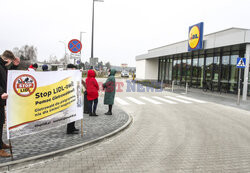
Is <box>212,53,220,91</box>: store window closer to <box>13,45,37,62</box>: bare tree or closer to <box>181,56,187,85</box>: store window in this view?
<box>181,56,187,85</box>: store window

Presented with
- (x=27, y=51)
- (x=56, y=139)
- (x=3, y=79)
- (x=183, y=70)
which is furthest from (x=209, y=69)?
(x=27, y=51)

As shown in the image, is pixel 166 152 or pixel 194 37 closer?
pixel 166 152

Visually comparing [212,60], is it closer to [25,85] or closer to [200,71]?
[200,71]

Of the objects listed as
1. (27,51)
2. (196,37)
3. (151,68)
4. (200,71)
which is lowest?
(200,71)

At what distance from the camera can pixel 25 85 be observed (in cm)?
382

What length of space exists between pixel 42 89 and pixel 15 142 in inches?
61.5

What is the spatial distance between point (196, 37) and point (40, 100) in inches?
665

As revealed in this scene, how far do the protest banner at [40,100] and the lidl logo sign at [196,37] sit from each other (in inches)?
595

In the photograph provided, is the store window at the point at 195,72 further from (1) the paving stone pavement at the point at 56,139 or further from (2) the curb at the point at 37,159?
(2) the curb at the point at 37,159

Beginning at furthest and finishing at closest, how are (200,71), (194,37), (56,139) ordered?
1. (200,71)
2. (194,37)
3. (56,139)

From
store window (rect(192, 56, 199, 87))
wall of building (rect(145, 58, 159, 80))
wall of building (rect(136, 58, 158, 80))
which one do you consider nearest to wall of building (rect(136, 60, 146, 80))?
wall of building (rect(136, 58, 158, 80))

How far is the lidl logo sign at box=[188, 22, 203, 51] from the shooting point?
1759 cm

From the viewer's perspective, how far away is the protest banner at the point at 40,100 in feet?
12.0

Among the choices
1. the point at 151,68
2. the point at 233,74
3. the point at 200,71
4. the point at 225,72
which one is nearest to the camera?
the point at 233,74
